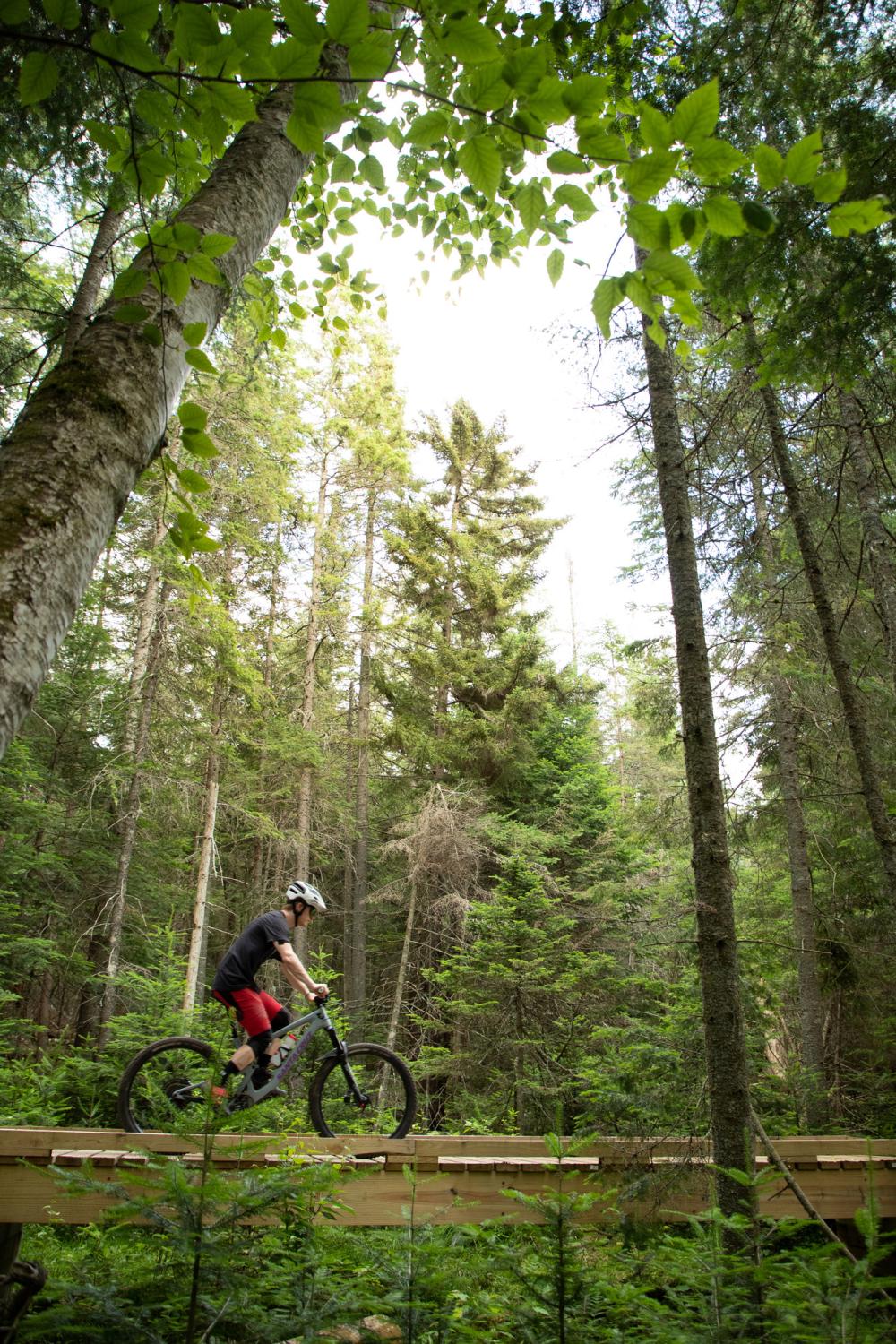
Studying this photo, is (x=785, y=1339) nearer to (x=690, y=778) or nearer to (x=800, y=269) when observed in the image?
(x=690, y=778)

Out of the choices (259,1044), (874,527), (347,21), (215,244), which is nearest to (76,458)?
(215,244)

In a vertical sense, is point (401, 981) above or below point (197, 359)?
below

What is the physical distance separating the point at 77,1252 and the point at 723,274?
7.51 metres

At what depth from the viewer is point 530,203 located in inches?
64.8

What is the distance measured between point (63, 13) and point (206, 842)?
466 inches

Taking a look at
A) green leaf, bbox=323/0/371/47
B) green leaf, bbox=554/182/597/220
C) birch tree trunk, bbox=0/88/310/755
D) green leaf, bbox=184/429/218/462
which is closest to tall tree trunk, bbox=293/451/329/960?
green leaf, bbox=184/429/218/462

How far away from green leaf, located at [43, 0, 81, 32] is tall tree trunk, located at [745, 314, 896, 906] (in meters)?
6.08

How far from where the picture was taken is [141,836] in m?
12.6

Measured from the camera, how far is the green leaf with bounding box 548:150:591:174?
138 centimetres

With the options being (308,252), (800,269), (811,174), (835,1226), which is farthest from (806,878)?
(811,174)

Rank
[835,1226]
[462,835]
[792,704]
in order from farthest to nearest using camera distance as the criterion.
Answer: [462,835]
[792,704]
[835,1226]

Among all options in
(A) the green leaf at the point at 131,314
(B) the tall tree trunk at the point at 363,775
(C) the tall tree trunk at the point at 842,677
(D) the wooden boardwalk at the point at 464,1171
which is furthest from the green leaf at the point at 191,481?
(B) the tall tree trunk at the point at 363,775

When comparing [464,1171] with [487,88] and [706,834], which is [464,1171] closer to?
[706,834]

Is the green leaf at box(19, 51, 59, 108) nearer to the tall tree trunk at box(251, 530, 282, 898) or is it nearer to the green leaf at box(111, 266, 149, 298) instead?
the green leaf at box(111, 266, 149, 298)
